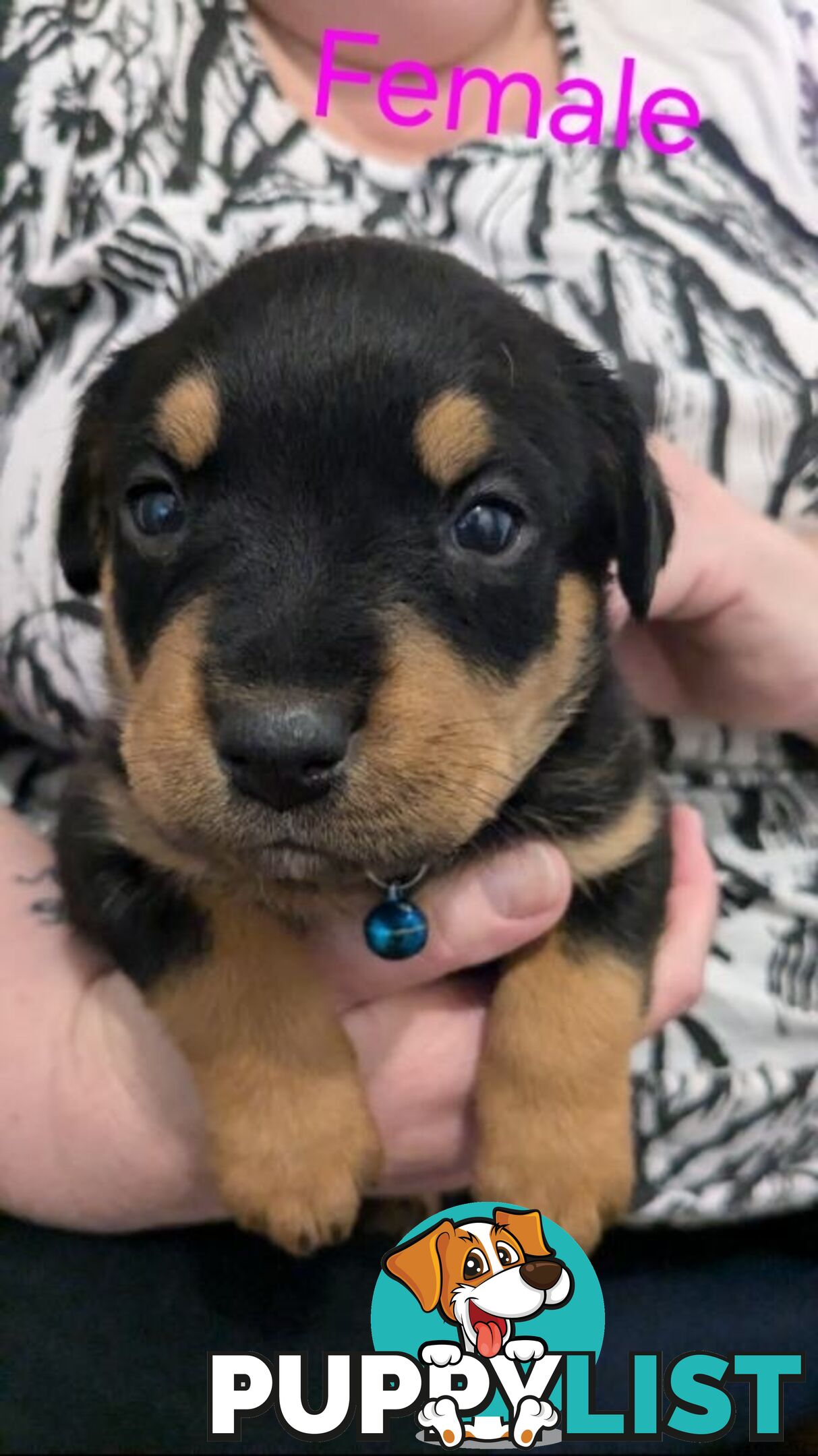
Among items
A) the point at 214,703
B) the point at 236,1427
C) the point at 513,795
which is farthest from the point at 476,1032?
the point at 214,703

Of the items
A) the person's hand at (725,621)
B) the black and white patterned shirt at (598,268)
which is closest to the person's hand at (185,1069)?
the black and white patterned shirt at (598,268)

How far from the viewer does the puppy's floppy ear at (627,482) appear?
4.65 ft

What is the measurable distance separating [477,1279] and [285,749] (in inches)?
19.9

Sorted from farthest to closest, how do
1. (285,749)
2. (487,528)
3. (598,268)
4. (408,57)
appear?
(408,57), (598,268), (487,528), (285,749)

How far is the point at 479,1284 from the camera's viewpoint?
3.60 ft

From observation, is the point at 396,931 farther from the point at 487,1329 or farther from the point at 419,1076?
the point at 487,1329

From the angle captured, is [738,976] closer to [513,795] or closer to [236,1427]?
[513,795]

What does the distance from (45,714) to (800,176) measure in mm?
1360

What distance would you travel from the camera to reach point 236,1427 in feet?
4.71

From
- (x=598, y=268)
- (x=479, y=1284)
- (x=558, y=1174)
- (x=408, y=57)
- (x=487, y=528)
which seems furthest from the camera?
(x=408, y=57)

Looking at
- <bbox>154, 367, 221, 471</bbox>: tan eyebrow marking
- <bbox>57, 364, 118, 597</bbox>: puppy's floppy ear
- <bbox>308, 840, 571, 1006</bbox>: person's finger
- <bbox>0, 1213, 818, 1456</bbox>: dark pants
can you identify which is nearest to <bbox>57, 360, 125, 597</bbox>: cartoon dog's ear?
<bbox>57, 364, 118, 597</bbox>: puppy's floppy ear

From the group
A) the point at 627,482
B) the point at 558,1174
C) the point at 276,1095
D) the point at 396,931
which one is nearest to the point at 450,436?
the point at 627,482

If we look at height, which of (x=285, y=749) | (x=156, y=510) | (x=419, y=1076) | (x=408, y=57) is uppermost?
(x=408, y=57)

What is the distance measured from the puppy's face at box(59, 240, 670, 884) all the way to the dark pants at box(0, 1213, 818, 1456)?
0.63 metres
